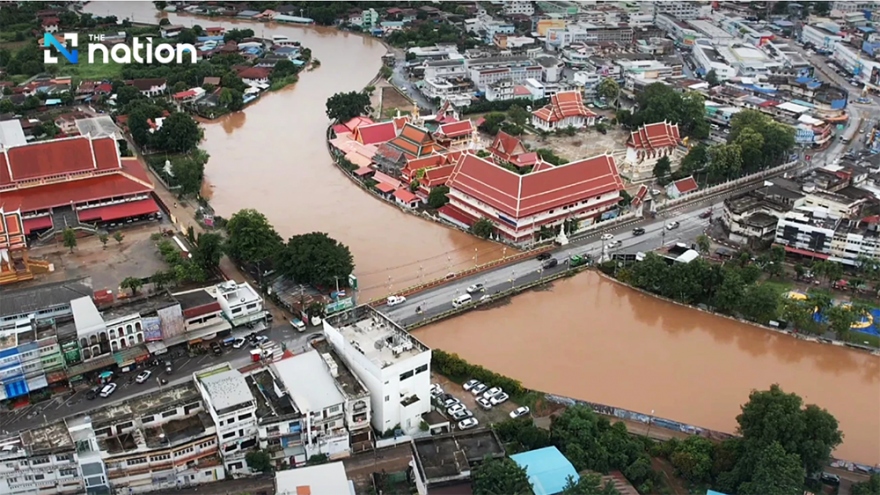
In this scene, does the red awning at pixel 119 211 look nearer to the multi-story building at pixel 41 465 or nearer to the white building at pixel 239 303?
the white building at pixel 239 303

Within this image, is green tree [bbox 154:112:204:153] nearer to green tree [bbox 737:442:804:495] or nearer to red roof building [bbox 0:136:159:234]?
red roof building [bbox 0:136:159:234]

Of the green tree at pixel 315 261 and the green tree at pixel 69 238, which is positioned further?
the green tree at pixel 69 238

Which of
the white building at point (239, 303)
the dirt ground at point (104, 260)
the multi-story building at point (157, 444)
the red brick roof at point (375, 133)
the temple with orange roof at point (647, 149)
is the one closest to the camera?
the multi-story building at point (157, 444)

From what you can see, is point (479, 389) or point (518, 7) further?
point (518, 7)

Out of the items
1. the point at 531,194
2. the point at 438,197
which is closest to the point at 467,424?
the point at 531,194

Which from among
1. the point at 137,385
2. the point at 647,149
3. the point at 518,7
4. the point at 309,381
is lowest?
the point at 137,385

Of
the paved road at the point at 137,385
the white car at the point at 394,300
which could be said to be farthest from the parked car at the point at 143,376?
the white car at the point at 394,300

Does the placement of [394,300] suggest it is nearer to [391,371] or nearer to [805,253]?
[391,371]
